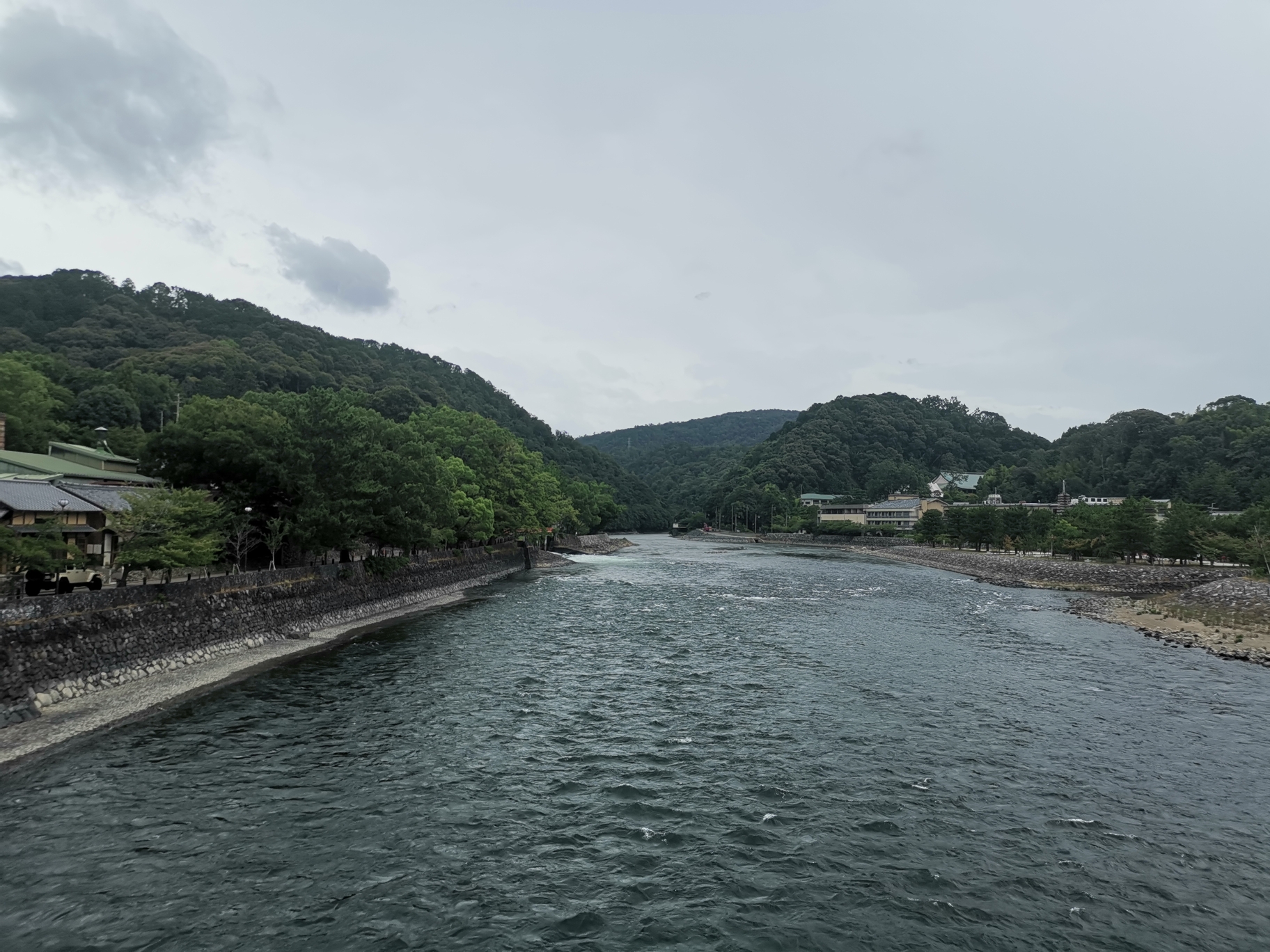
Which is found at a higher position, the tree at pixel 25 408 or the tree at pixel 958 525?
the tree at pixel 25 408

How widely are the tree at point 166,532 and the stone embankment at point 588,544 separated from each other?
79742mm

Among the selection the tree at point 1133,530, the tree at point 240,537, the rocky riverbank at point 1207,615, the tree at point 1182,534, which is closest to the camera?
the rocky riverbank at point 1207,615

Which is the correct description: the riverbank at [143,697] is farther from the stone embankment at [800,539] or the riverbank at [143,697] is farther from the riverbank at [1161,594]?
the stone embankment at [800,539]

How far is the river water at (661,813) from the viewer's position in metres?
11.6

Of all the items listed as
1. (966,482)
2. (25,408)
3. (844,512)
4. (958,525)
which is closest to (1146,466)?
(966,482)

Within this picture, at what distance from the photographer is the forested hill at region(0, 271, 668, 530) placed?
97.1m

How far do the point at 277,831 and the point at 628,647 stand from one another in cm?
2133

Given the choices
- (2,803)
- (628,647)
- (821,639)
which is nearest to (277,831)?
(2,803)

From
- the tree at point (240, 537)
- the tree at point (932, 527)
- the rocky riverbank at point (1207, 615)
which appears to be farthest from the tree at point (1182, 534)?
the tree at point (240, 537)

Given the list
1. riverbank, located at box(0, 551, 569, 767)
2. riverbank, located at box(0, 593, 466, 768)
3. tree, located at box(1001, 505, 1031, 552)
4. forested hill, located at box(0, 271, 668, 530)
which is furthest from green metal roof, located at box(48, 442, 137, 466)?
tree, located at box(1001, 505, 1031, 552)

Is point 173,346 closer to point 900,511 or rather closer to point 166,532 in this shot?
point 166,532

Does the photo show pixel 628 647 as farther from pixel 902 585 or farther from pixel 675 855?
pixel 902 585

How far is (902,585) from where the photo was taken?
67.2m

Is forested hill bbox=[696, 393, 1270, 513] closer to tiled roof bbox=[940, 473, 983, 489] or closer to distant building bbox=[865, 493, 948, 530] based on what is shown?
tiled roof bbox=[940, 473, 983, 489]
